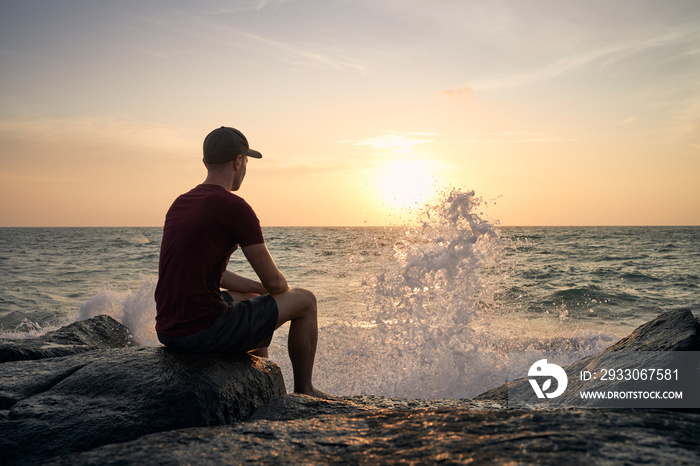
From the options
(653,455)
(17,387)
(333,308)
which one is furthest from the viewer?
(333,308)

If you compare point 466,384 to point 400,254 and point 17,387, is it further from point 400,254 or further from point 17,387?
point 17,387

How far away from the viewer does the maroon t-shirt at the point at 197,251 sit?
275 cm

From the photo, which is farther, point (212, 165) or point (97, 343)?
point (97, 343)

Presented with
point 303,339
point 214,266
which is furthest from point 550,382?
point 214,266

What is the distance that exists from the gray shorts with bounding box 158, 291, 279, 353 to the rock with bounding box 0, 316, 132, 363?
1.84 meters

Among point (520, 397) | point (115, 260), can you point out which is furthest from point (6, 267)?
point (520, 397)

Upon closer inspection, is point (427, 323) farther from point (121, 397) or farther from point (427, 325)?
point (121, 397)

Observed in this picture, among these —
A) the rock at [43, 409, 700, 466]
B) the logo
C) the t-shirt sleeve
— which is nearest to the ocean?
the logo

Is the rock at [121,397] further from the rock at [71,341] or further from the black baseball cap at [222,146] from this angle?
the black baseball cap at [222,146]

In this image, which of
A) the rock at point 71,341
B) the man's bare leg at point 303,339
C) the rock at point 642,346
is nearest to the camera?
the rock at point 642,346

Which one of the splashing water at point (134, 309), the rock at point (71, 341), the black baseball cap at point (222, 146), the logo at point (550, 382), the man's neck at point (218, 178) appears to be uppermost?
the black baseball cap at point (222, 146)

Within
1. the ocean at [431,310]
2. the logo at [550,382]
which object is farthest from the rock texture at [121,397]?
the ocean at [431,310]

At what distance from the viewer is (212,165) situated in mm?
2977

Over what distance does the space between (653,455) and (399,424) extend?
0.79 metres
